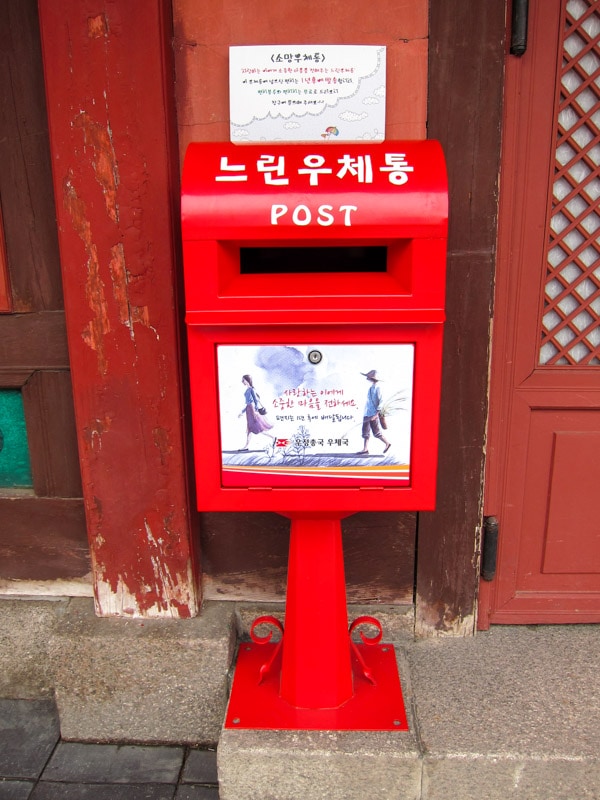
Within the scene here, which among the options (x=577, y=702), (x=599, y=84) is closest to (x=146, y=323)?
(x=599, y=84)

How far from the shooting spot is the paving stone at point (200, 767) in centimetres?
193

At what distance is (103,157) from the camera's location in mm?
1818

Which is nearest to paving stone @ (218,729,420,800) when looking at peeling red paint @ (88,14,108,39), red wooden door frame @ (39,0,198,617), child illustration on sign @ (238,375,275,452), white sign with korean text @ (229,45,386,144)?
red wooden door frame @ (39,0,198,617)

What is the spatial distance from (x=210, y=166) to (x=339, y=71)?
0.64 m

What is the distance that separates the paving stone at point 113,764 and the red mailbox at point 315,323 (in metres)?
0.99

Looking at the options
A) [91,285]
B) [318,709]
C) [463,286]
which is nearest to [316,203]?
[463,286]

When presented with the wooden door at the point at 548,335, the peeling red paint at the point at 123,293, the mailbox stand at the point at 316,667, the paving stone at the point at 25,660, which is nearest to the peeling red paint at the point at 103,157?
the peeling red paint at the point at 123,293

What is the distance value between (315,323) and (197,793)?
1484mm

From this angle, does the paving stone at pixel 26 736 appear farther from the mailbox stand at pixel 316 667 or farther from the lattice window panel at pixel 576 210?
the lattice window panel at pixel 576 210

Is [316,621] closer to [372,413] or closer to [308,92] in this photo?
[372,413]

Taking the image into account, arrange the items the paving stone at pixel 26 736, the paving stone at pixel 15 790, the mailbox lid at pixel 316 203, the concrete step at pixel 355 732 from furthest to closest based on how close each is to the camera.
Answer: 1. the paving stone at pixel 26 736
2. the paving stone at pixel 15 790
3. the concrete step at pixel 355 732
4. the mailbox lid at pixel 316 203

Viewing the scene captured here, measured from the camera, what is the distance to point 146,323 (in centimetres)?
191

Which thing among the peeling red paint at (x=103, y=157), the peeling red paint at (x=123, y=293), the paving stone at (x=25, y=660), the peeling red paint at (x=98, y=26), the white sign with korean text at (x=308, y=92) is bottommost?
the paving stone at (x=25, y=660)

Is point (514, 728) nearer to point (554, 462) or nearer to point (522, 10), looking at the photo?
point (554, 462)
